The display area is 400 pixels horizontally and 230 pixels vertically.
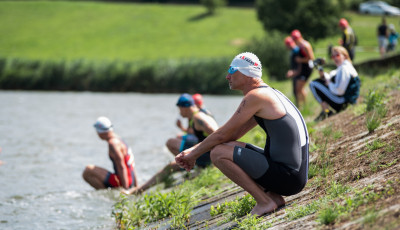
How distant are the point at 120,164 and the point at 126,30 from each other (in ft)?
249

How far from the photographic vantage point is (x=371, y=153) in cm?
693

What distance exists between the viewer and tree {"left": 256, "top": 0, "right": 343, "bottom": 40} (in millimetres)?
56969

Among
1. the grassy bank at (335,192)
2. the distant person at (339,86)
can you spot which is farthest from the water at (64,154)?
the distant person at (339,86)

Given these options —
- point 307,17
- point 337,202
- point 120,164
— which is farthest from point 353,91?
point 307,17

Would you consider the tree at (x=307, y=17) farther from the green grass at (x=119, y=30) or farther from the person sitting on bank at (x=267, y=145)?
the person sitting on bank at (x=267, y=145)

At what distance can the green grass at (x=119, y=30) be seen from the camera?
240 ft

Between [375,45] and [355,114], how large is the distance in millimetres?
50237

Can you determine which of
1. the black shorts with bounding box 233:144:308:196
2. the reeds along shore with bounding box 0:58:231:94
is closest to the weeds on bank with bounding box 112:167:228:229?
the black shorts with bounding box 233:144:308:196

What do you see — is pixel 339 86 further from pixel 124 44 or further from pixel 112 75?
pixel 124 44

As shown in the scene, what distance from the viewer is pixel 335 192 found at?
585 cm

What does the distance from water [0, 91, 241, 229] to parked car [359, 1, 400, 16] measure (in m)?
53.8

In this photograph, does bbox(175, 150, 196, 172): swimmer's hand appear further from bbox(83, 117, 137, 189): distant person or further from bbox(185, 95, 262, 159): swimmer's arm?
bbox(83, 117, 137, 189): distant person

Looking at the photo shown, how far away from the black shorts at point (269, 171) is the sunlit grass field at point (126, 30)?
2315 inches

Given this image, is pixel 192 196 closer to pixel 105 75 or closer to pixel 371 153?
pixel 371 153
